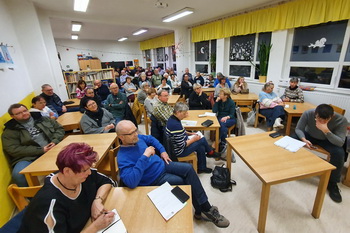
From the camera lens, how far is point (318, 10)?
134 inches

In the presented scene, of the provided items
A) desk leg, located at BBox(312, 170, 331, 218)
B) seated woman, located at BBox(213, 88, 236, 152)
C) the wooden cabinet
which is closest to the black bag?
seated woman, located at BBox(213, 88, 236, 152)

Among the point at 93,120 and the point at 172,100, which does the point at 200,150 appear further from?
the point at 172,100

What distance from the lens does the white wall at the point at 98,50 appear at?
8.78 m

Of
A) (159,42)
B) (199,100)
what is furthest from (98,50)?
(199,100)

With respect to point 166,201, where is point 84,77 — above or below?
above

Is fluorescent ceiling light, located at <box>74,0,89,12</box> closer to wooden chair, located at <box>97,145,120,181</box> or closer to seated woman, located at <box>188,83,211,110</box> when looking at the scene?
seated woman, located at <box>188,83,211,110</box>

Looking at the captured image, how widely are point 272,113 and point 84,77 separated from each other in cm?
567

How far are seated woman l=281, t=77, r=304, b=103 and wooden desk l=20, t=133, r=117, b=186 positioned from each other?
12.5 feet

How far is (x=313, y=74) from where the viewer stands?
3990 millimetres

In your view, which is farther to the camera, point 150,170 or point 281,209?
point 281,209

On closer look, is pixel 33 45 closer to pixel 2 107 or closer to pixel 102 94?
pixel 102 94

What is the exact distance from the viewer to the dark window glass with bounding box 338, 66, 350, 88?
3.46 m

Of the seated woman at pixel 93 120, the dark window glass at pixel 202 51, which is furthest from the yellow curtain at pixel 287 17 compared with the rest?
the seated woman at pixel 93 120

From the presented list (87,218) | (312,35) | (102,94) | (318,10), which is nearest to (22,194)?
(87,218)
